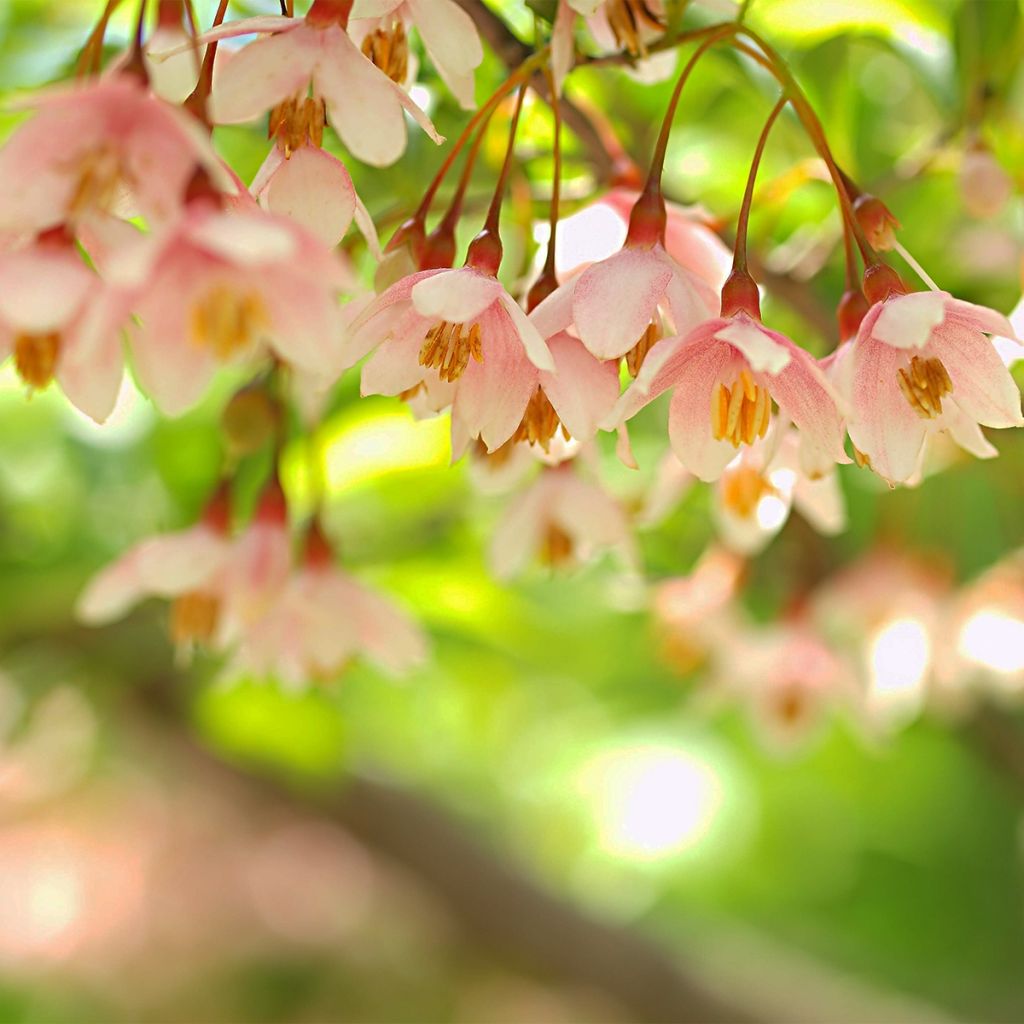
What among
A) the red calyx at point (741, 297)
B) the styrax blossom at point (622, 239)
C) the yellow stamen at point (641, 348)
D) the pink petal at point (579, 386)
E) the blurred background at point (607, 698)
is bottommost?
the blurred background at point (607, 698)

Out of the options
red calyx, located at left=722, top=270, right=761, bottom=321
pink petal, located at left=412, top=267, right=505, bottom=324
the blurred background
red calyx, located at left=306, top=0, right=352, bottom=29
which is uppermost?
red calyx, located at left=306, top=0, right=352, bottom=29

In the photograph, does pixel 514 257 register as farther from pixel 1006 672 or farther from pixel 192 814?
pixel 192 814

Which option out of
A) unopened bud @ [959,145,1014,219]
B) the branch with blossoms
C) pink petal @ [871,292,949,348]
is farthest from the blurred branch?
A: unopened bud @ [959,145,1014,219]

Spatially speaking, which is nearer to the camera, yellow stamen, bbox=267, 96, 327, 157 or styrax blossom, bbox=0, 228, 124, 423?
styrax blossom, bbox=0, 228, 124, 423

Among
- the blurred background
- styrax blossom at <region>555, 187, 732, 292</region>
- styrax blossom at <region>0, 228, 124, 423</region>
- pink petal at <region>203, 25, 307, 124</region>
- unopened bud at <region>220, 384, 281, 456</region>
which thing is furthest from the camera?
the blurred background

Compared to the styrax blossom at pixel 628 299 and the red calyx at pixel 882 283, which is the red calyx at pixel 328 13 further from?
the red calyx at pixel 882 283

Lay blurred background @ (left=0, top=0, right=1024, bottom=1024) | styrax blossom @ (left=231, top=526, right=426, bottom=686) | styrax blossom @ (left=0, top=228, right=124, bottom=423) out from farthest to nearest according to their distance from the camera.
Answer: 1. blurred background @ (left=0, top=0, right=1024, bottom=1024)
2. styrax blossom @ (left=231, top=526, right=426, bottom=686)
3. styrax blossom @ (left=0, top=228, right=124, bottom=423)

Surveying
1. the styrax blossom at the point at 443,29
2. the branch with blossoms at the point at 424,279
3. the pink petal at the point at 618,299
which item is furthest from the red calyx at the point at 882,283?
the styrax blossom at the point at 443,29

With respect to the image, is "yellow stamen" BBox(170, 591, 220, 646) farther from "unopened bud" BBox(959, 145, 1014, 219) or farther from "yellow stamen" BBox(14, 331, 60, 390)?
"unopened bud" BBox(959, 145, 1014, 219)
